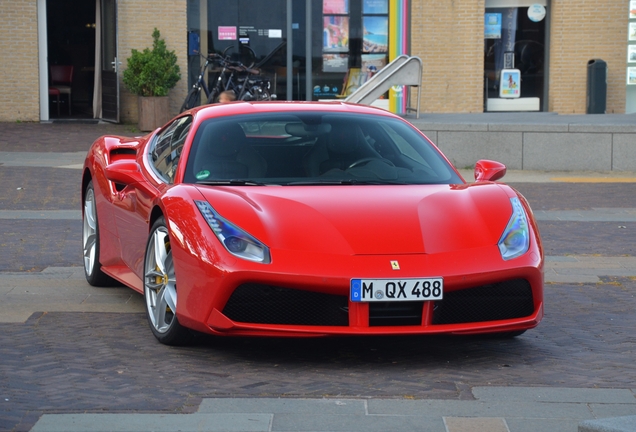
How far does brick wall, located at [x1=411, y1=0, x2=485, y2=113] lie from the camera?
22078 mm

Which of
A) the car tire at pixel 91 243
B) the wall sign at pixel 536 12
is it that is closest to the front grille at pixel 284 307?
the car tire at pixel 91 243

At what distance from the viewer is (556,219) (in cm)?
1102

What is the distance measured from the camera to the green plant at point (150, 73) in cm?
2059

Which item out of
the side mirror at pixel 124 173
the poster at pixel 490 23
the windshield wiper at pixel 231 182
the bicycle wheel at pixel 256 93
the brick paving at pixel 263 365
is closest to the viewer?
the brick paving at pixel 263 365

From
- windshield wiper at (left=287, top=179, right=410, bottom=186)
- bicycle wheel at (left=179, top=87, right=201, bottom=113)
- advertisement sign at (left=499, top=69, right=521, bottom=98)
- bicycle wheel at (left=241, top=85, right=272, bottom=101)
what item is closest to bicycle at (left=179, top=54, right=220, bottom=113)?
bicycle wheel at (left=179, top=87, right=201, bottom=113)

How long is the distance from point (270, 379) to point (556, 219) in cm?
672

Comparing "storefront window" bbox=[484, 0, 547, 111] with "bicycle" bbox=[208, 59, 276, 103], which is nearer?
"bicycle" bbox=[208, 59, 276, 103]

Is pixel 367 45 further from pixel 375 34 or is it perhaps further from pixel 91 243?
pixel 91 243

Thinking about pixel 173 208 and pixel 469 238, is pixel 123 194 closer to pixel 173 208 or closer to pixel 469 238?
pixel 173 208

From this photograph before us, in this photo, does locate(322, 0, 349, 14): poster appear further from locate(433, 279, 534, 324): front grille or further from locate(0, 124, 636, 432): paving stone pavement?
locate(433, 279, 534, 324): front grille

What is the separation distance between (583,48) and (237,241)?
1881 centimetres

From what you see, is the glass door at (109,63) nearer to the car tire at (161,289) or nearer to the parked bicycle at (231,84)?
the parked bicycle at (231,84)

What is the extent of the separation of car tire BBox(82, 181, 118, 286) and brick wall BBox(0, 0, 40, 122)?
1485 centimetres

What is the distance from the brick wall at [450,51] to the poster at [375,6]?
1.84ft
